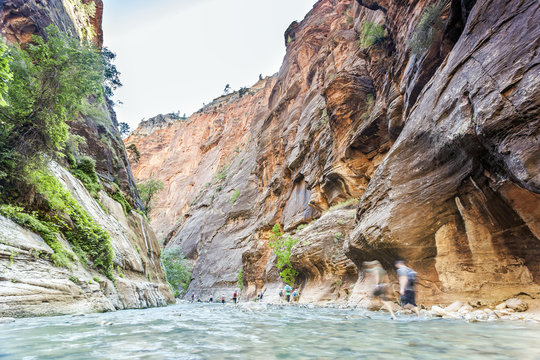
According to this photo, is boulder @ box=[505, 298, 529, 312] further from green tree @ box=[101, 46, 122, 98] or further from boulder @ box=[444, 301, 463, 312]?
green tree @ box=[101, 46, 122, 98]

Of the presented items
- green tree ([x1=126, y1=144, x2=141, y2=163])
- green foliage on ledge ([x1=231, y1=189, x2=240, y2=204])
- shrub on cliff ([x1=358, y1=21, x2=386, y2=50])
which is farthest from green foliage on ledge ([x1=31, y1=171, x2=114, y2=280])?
green foliage on ledge ([x1=231, y1=189, x2=240, y2=204])

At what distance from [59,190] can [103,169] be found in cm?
1262

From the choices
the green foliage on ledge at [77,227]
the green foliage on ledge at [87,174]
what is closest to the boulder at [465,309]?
the green foliage on ledge at [77,227]

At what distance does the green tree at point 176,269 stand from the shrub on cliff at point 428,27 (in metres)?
42.4

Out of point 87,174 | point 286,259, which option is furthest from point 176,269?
point 87,174

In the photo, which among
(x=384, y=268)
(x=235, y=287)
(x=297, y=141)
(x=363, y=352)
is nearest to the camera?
(x=363, y=352)

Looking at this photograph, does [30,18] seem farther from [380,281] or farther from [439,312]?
[439,312]

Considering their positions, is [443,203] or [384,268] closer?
[443,203]

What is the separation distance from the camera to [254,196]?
4419cm

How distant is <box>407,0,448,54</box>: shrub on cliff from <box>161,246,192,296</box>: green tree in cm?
4244

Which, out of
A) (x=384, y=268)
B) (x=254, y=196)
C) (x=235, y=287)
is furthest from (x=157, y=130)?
(x=384, y=268)

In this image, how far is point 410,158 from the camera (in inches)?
406

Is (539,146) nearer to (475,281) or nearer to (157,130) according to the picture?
(475,281)

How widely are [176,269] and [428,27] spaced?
44.1 metres
